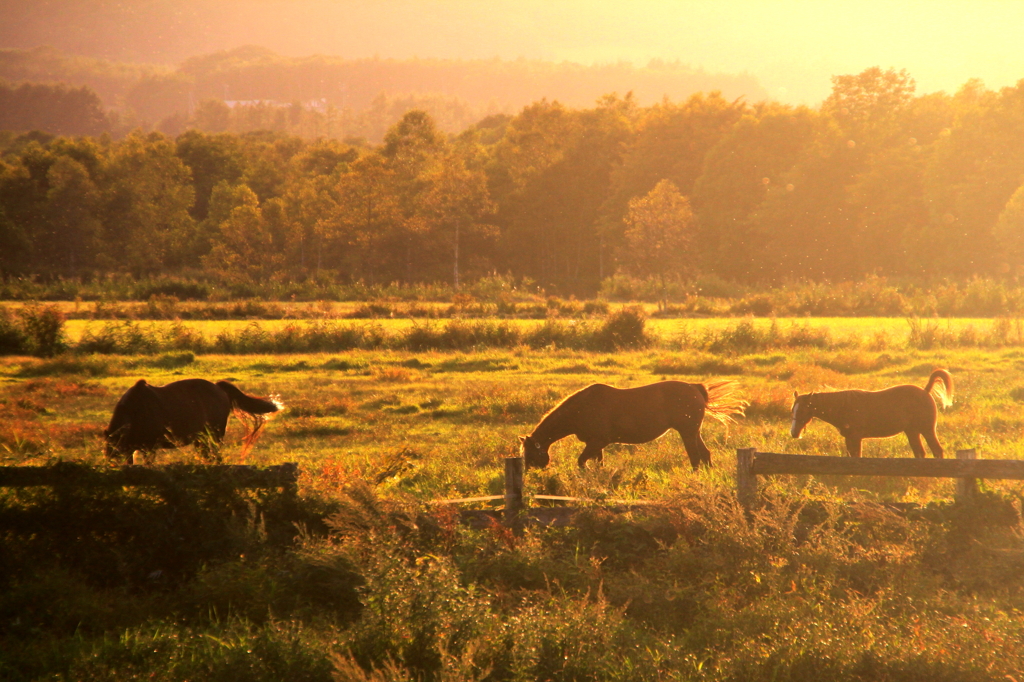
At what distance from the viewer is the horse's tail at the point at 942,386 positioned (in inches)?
451

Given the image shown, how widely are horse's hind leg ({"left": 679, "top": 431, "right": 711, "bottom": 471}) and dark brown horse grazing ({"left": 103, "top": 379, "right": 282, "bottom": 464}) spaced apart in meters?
5.98

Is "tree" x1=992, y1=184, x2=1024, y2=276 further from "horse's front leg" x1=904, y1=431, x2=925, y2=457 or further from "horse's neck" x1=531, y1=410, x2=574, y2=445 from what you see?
"horse's neck" x1=531, y1=410, x2=574, y2=445

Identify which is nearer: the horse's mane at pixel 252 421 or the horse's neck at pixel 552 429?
the horse's neck at pixel 552 429

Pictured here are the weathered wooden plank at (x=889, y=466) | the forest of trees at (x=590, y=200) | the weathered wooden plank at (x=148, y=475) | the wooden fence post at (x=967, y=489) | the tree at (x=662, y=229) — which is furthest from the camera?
the tree at (x=662, y=229)

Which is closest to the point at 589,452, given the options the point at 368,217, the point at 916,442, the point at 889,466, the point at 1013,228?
the point at 889,466

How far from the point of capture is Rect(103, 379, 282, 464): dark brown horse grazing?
10867 millimetres

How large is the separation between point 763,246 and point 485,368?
53.9 m

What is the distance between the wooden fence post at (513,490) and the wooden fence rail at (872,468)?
93.2 inches

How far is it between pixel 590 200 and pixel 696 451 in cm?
7312

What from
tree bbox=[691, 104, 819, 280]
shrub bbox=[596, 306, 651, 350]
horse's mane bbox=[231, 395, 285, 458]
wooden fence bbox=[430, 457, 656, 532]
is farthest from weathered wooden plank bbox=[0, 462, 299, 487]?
tree bbox=[691, 104, 819, 280]

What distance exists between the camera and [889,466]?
829 centimetres

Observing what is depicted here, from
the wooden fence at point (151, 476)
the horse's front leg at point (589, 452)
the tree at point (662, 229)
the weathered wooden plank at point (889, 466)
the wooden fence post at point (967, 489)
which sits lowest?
the horse's front leg at point (589, 452)

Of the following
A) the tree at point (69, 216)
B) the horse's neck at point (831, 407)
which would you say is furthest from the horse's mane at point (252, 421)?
the tree at point (69, 216)

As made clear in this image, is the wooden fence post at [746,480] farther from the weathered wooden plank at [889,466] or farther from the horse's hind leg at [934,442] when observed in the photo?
the horse's hind leg at [934,442]
